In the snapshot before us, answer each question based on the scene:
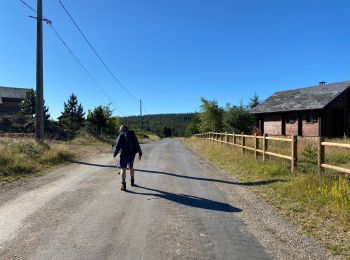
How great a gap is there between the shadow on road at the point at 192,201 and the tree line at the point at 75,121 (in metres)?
34.0

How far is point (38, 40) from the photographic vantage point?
21.8 m

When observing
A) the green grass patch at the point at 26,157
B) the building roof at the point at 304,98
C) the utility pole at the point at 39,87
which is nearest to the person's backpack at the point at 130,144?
the green grass patch at the point at 26,157

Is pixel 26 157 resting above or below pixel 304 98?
below

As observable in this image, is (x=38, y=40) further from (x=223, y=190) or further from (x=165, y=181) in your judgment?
(x=223, y=190)

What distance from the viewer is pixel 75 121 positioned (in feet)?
205

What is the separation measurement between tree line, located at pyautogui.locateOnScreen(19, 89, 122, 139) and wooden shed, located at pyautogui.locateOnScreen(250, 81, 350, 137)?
65.8ft

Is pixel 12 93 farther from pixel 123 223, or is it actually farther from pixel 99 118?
pixel 123 223

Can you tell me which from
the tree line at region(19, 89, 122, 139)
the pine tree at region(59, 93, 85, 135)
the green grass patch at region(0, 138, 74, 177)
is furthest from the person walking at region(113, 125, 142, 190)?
the pine tree at region(59, 93, 85, 135)

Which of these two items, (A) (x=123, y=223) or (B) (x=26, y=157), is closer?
(A) (x=123, y=223)

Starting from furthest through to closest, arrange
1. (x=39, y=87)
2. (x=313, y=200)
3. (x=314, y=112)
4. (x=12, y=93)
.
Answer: (x=12, y=93), (x=314, y=112), (x=39, y=87), (x=313, y=200)

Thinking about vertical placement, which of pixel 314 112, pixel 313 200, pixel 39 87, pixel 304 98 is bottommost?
pixel 313 200

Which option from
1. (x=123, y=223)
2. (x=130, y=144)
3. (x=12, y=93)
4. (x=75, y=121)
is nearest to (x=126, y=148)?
(x=130, y=144)

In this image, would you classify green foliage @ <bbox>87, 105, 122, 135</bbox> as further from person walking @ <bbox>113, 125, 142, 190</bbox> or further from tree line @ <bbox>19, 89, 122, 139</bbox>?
person walking @ <bbox>113, 125, 142, 190</bbox>

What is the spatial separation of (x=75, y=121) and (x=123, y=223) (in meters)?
57.4
